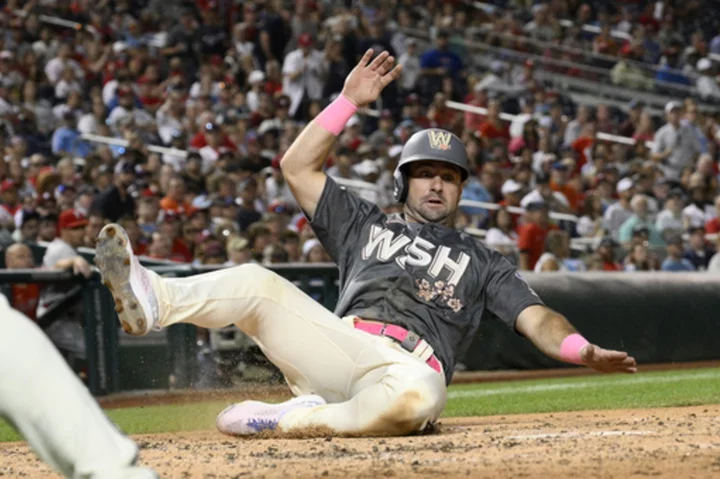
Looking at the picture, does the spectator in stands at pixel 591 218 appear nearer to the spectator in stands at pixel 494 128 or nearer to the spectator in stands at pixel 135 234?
the spectator in stands at pixel 494 128

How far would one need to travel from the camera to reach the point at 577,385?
10.8 meters

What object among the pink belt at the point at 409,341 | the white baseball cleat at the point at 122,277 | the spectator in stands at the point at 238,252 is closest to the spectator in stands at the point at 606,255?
the spectator in stands at the point at 238,252

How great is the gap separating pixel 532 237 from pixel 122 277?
8.80 m

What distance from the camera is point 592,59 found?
23.0m

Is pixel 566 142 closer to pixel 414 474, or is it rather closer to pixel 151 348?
pixel 151 348

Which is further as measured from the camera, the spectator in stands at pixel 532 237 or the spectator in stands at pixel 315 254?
the spectator in stands at pixel 532 237

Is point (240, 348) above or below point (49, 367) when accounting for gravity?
below

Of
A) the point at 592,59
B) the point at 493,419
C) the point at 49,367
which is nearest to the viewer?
the point at 49,367

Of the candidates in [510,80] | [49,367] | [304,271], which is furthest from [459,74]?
[49,367]

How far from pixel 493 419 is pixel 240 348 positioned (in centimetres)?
342

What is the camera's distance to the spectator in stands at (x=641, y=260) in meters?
14.0

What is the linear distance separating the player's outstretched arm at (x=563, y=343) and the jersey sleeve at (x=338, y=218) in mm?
960

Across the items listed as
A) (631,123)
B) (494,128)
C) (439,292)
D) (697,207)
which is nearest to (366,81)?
(439,292)

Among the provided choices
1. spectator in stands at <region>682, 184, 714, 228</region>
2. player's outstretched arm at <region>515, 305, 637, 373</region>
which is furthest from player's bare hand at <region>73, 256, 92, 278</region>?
spectator in stands at <region>682, 184, 714, 228</region>
